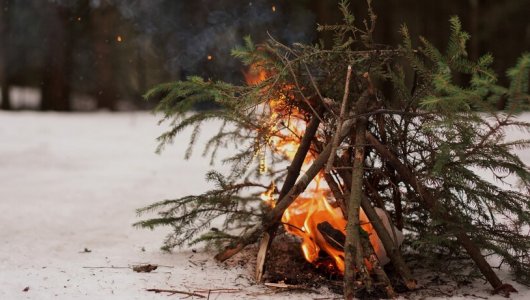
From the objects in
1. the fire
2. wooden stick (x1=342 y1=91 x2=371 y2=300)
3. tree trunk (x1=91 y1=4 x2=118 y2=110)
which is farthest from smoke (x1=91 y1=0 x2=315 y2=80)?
wooden stick (x1=342 y1=91 x2=371 y2=300)

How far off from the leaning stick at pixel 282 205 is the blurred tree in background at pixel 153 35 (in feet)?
12.4

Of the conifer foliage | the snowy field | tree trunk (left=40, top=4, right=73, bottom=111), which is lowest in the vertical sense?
the snowy field

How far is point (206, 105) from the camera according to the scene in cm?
1316

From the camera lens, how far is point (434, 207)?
3.44 metres

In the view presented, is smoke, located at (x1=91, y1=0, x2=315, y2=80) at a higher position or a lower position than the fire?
higher

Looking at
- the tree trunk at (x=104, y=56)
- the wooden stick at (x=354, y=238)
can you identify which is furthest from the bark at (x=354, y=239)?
the tree trunk at (x=104, y=56)

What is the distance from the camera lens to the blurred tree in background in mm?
9961

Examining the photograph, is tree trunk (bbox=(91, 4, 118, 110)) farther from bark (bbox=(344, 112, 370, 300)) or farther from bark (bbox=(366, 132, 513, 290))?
bark (bbox=(344, 112, 370, 300))

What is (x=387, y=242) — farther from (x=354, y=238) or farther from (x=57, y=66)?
(x=57, y=66)

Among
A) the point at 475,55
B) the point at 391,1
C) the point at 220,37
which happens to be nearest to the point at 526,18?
the point at 475,55

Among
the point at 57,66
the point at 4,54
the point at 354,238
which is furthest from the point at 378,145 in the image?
the point at 4,54

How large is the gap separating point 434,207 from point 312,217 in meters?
0.76

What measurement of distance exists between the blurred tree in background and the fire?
10.9ft

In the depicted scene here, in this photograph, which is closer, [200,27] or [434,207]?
[434,207]
